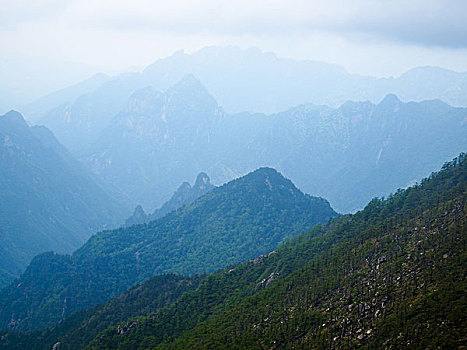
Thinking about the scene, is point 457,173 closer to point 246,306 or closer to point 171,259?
point 246,306

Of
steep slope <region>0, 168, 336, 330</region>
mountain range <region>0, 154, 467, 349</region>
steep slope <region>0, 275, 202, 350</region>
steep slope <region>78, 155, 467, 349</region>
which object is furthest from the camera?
steep slope <region>0, 168, 336, 330</region>

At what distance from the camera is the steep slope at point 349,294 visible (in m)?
53.8

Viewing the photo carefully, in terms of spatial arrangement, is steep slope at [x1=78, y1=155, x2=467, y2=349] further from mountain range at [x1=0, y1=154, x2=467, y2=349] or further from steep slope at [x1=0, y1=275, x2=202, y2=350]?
steep slope at [x1=0, y1=275, x2=202, y2=350]

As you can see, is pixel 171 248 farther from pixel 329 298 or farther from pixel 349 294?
pixel 349 294

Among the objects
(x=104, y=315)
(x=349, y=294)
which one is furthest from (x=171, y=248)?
(x=349, y=294)

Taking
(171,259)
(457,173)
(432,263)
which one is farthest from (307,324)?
(171,259)

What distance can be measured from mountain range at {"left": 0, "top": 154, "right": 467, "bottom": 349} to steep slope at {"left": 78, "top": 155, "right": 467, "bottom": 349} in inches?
7.1

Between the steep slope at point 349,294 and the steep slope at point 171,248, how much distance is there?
48.5 meters

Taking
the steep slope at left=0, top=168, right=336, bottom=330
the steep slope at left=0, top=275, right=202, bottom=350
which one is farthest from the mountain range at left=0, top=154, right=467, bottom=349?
the steep slope at left=0, top=168, right=336, bottom=330

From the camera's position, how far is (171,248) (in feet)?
543

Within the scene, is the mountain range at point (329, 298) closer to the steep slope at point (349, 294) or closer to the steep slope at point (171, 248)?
the steep slope at point (349, 294)

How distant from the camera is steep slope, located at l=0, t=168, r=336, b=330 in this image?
146625mm

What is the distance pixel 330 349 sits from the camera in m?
55.8

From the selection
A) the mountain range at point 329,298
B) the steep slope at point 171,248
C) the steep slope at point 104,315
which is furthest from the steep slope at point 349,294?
the steep slope at point 171,248
